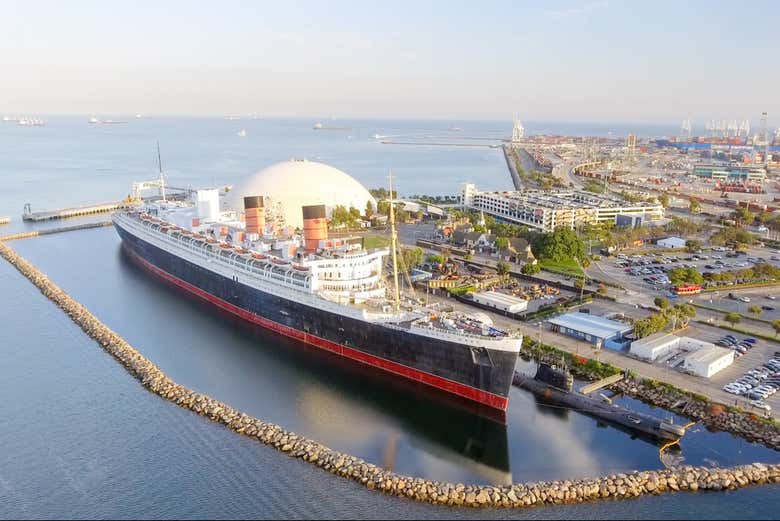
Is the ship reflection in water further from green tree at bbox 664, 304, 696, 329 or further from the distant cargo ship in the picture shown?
the distant cargo ship

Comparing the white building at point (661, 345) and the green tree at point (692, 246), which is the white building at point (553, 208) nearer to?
the green tree at point (692, 246)

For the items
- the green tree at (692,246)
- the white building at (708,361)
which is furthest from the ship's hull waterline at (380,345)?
the green tree at (692,246)

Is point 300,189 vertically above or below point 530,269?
above

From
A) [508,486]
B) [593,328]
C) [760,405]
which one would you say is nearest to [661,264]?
[593,328]

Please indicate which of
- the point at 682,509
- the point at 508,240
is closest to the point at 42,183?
the point at 508,240

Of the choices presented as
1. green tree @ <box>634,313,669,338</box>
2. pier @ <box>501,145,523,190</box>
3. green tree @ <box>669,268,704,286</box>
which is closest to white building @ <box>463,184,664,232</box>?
green tree @ <box>669,268,704,286</box>

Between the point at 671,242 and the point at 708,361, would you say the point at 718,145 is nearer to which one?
the point at 671,242
